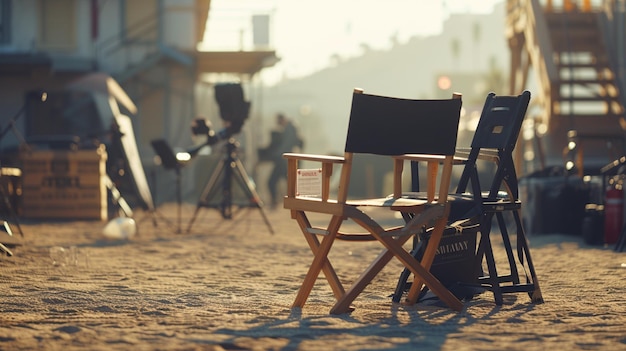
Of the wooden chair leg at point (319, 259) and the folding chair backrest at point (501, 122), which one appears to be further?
the folding chair backrest at point (501, 122)

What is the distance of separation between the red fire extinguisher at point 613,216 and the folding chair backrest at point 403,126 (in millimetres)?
5444

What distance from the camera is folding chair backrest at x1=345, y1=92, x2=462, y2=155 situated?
6145 millimetres

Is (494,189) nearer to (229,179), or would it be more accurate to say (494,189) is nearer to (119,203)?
(229,179)

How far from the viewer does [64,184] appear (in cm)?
1559

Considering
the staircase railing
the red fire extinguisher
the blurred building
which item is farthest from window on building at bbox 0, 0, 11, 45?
the red fire extinguisher

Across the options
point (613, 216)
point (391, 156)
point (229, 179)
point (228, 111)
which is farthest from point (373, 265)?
point (229, 179)

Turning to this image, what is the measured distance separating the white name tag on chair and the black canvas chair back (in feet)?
0.12

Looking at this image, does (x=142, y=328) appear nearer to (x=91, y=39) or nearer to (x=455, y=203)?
(x=455, y=203)

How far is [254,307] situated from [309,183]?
778 mm

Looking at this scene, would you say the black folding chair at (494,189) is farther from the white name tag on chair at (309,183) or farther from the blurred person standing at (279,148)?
the blurred person standing at (279,148)

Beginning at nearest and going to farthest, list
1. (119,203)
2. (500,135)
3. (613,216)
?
1. (500,135)
2. (613,216)
3. (119,203)

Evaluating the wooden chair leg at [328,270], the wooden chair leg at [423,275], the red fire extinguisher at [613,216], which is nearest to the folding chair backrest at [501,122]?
the wooden chair leg at [423,275]

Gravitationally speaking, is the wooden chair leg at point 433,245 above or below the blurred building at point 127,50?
below

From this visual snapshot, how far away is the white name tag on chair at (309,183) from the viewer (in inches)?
258
